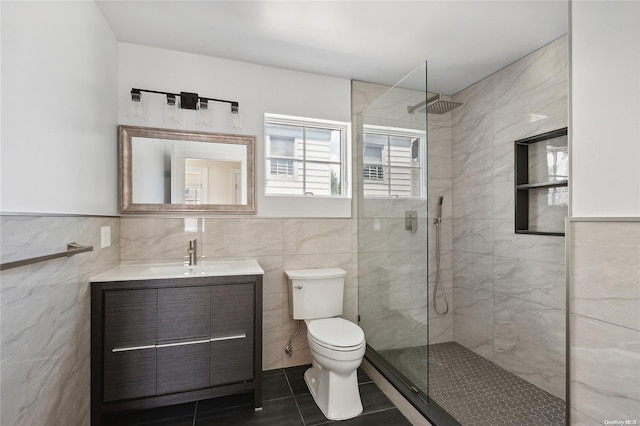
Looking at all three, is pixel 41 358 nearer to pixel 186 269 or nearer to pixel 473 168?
pixel 186 269

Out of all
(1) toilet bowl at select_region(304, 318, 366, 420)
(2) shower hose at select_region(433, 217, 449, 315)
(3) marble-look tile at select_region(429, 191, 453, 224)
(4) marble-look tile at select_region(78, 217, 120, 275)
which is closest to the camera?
(4) marble-look tile at select_region(78, 217, 120, 275)

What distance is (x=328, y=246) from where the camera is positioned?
8.26ft

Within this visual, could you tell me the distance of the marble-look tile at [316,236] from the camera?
2418 mm

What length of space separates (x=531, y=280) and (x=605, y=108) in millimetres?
1489

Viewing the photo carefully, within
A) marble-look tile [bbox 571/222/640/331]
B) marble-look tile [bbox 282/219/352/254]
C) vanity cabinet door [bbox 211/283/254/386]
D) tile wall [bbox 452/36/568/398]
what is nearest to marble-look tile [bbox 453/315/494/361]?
tile wall [bbox 452/36/568/398]

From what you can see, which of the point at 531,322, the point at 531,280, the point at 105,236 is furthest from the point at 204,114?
the point at 531,322

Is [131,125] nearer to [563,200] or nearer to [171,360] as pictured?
[171,360]

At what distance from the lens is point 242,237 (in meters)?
2.31

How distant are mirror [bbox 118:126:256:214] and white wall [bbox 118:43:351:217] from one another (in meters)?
0.08

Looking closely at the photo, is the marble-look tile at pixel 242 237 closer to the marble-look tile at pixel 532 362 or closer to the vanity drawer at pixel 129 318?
the vanity drawer at pixel 129 318

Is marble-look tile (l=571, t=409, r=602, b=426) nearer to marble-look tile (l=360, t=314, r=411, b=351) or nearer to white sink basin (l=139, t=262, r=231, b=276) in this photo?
marble-look tile (l=360, t=314, r=411, b=351)

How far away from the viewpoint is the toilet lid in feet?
5.90

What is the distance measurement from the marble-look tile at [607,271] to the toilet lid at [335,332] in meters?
1.12

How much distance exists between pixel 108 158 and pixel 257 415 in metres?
1.89
